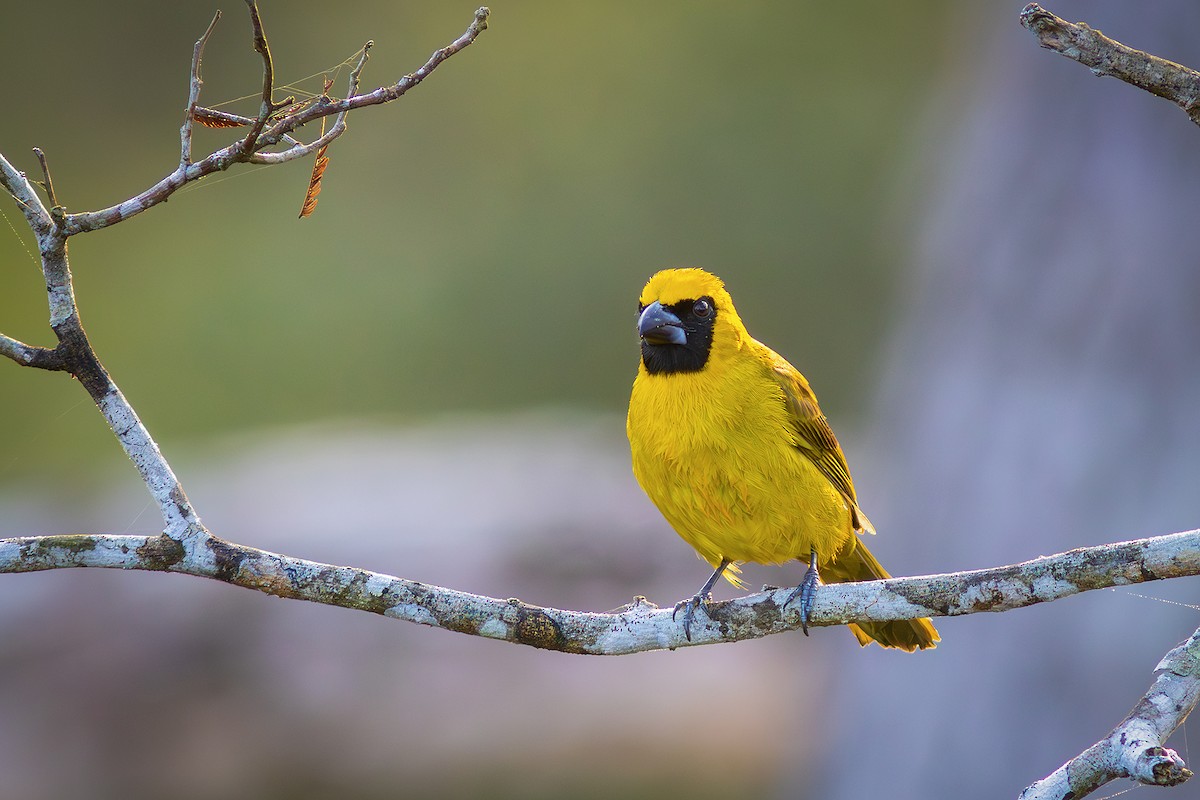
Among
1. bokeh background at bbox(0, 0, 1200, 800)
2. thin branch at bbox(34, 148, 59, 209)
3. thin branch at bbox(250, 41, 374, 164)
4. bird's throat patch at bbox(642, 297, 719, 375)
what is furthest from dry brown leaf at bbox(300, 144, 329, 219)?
bokeh background at bbox(0, 0, 1200, 800)

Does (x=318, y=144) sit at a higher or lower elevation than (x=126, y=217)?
lower

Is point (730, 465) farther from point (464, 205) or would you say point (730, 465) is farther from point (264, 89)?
point (464, 205)

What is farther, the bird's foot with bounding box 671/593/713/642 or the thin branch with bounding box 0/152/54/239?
the bird's foot with bounding box 671/593/713/642

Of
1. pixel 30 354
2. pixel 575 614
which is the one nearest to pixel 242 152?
pixel 30 354

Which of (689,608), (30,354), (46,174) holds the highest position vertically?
(46,174)

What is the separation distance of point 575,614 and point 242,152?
1218 mm

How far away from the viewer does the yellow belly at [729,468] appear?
3137 mm

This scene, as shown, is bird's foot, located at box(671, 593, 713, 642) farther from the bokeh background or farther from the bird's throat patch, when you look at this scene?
the bokeh background

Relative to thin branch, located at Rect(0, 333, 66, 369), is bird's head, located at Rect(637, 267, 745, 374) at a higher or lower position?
lower

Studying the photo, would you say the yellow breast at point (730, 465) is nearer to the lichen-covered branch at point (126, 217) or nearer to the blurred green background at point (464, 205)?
the lichen-covered branch at point (126, 217)

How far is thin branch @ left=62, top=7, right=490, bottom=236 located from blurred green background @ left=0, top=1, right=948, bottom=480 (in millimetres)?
8184

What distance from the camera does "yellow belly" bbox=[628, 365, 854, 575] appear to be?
3.14 meters

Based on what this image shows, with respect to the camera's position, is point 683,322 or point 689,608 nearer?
point 689,608

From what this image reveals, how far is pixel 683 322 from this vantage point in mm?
3383
